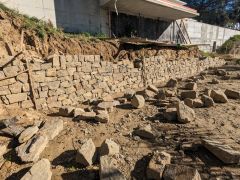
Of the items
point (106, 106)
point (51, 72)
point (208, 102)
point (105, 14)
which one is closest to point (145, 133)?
point (106, 106)

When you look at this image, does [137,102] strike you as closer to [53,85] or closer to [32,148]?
[53,85]

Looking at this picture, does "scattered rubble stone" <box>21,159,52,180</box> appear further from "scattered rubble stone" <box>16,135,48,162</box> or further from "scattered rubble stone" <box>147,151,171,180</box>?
"scattered rubble stone" <box>147,151,171,180</box>

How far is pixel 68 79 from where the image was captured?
21.8 feet

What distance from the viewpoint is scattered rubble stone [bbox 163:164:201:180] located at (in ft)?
10.0

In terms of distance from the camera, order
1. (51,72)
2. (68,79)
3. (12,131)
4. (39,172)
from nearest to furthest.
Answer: (39,172) < (12,131) < (51,72) < (68,79)

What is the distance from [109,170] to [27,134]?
195cm

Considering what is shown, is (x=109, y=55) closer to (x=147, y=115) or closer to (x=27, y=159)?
(x=147, y=115)

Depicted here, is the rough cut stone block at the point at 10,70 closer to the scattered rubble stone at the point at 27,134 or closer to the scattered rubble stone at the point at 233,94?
the scattered rubble stone at the point at 27,134

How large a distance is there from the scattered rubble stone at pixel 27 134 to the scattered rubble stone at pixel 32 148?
5.1 inches

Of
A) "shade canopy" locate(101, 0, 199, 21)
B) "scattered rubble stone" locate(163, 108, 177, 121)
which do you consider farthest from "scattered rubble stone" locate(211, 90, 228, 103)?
"shade canopy" locate(101, 0, 199, 21)

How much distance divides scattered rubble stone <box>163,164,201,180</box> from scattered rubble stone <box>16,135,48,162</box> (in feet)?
7.29

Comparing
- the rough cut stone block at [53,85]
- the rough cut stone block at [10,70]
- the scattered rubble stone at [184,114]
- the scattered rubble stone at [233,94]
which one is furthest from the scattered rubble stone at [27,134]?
the scattered rubble stone at [233,94]

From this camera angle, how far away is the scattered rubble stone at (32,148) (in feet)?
12.1

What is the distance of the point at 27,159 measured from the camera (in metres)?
3.67
